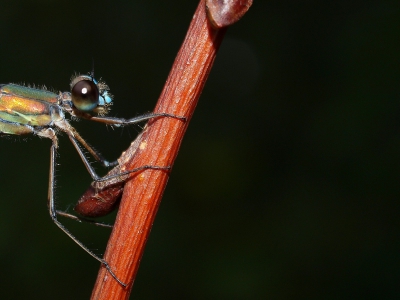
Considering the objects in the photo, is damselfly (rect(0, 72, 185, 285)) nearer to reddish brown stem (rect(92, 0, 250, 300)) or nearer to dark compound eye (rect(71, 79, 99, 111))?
dark compound eye (rect(71, 79, 99, 111))

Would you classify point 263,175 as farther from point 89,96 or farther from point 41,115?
point 89,96

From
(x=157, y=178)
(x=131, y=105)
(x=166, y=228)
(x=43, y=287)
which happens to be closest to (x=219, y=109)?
(x=131, y=105)

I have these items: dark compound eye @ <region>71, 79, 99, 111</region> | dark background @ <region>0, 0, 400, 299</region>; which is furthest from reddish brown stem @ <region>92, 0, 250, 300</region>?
dark background @ <region>0, 0, 400, 299</region>

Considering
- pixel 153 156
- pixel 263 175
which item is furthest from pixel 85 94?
pixel 263 175

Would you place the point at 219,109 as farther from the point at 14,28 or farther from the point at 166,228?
the point at 14,28

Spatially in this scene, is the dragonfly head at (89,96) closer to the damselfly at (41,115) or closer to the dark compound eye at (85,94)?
the dark compound eye at (85,94)

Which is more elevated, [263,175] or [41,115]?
[263,175]

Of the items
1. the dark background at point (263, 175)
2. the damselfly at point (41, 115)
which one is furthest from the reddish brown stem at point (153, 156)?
the dark background at point (263, 175)
